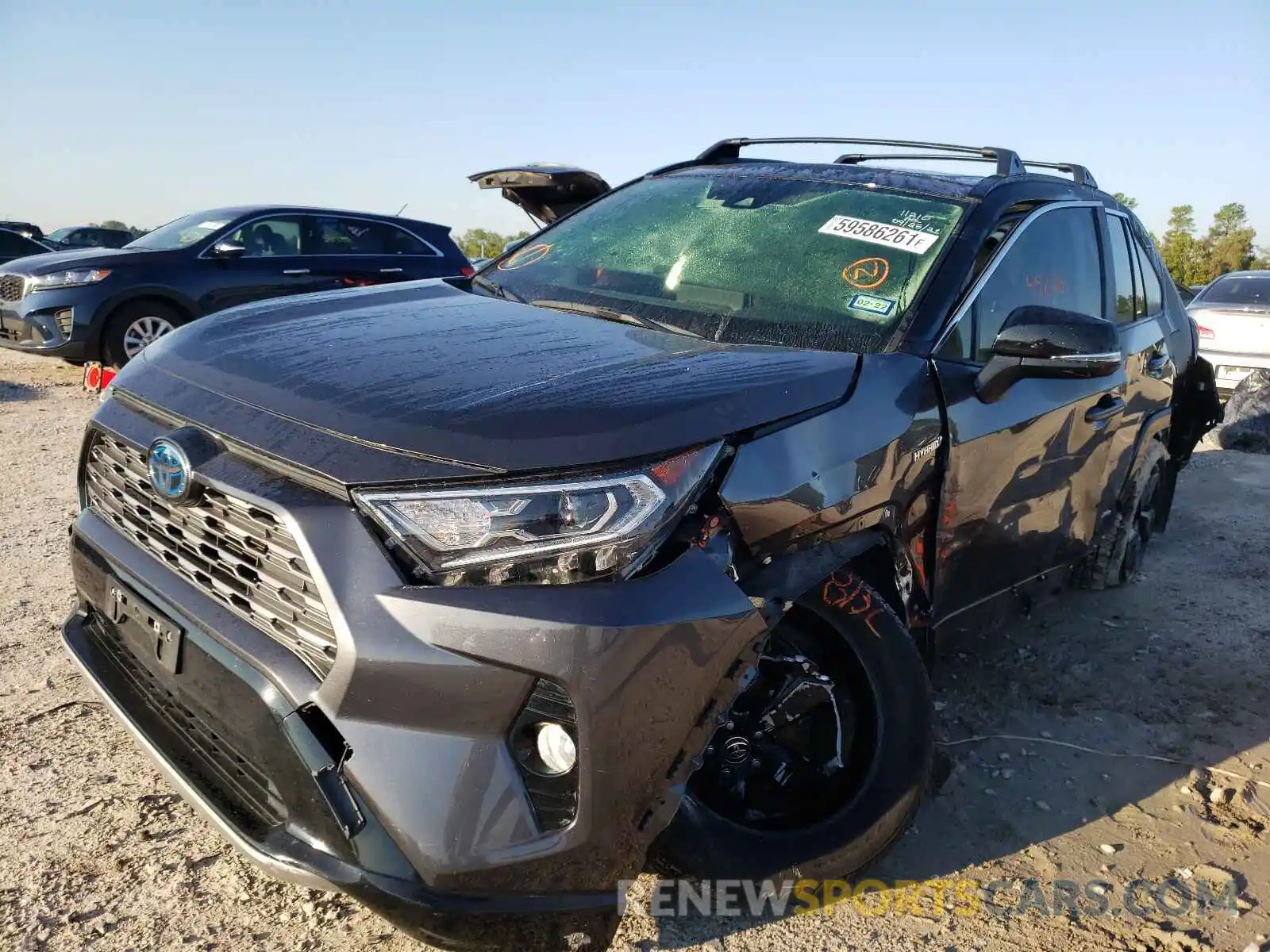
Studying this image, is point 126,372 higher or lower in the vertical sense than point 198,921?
higher

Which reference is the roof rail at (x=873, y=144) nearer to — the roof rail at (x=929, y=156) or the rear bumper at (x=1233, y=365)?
the roof rail at (x=929, y=156)

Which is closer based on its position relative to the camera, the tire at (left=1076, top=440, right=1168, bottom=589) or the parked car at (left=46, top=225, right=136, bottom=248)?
the tire at (left=1076, top=440, right=1168, bottom=589)

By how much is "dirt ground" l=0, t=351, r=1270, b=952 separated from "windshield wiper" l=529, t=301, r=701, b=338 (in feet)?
4.63

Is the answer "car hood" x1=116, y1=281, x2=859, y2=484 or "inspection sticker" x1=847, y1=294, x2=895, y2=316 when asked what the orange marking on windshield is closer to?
"inspection sticker" x1=847, y1=294, x2=895, y2=316

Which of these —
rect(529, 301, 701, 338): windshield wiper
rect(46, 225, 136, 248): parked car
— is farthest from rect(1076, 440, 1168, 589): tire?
rect(46, 225, 136, 248): parked car

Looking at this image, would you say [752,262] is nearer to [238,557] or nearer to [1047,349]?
[1047,349]

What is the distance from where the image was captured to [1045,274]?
3301 millimetres

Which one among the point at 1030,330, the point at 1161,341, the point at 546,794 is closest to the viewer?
the point at 546,794

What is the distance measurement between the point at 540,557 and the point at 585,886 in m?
0.60

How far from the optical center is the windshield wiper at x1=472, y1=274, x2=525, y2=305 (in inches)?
121

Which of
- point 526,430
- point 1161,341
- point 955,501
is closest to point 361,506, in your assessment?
point 526,430

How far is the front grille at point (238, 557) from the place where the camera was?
1.74 metres

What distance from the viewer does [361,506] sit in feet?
5.75

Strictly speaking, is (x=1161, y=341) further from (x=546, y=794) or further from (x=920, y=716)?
(x=546, y=794)
